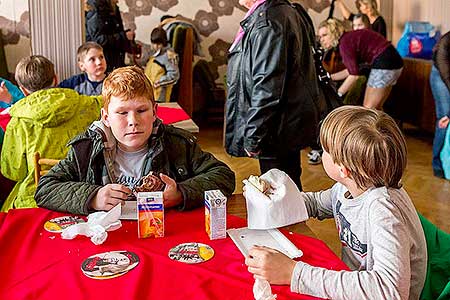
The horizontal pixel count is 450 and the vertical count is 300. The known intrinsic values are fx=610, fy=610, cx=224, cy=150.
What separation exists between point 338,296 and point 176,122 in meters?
2.00

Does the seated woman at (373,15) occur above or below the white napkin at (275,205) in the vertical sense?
above

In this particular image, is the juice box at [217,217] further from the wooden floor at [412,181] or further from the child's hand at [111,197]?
the wooden floor at [412,181]

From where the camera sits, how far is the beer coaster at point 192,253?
1379 millimetres

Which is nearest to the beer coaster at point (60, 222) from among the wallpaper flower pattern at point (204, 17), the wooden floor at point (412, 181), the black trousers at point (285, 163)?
the black trousers at point (285, 163)

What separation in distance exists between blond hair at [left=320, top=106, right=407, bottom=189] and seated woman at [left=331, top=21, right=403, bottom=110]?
385 cm

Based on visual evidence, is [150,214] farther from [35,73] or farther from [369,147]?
[35,73]

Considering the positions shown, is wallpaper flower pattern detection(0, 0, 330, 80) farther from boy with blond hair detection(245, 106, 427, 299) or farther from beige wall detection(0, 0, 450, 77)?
boy with blond hair detection(245, 106, 427, 299)

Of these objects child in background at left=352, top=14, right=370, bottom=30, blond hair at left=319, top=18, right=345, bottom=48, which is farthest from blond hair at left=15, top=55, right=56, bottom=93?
child in background at left=352, top=14, right=370, bottom=30

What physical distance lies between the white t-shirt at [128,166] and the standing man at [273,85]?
1003 mm

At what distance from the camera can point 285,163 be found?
296 centimetres

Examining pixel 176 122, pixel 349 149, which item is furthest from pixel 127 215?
pixel 176 122

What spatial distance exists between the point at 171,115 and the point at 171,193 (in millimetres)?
1638

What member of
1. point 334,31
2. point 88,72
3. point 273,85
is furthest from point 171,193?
point 334,31

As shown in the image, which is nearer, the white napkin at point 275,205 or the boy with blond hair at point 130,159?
the white napkin at point 275,205
